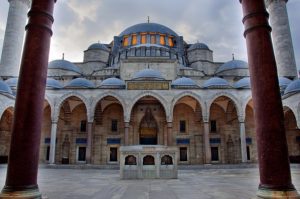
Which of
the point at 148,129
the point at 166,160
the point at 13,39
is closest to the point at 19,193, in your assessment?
the point at 166,160

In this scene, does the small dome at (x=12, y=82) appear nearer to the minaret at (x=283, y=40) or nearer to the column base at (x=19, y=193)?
the column base at (x=19, y=193)

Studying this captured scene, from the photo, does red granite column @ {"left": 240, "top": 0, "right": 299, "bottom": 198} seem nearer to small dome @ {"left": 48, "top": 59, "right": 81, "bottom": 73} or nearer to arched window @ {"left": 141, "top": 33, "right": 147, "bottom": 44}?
small dome @ {"left": 48, "top": 59, "right": 81, "bottom": 73}

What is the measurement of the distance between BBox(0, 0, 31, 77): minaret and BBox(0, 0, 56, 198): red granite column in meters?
18.6

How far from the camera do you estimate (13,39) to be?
1961cm

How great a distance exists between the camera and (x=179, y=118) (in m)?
20.2

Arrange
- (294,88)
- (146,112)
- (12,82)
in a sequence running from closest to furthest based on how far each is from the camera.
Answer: (294,88) < (12,82) < (146,112)

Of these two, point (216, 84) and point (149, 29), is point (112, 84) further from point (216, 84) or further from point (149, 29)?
point (149, 29)

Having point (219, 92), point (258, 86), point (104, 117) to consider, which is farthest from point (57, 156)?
point (258, 86)

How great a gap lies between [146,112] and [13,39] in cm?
1188

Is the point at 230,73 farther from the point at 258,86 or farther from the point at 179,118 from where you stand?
the point at 258,86

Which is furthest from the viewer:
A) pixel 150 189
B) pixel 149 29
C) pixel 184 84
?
pixel 149 29

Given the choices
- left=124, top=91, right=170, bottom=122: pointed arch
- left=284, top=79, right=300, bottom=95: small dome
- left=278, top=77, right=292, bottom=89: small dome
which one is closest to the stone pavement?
left=284, top=79, right=300, bottom=95: small dome

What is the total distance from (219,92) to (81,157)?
11574 millimetres

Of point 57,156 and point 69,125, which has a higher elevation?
point 69,125
